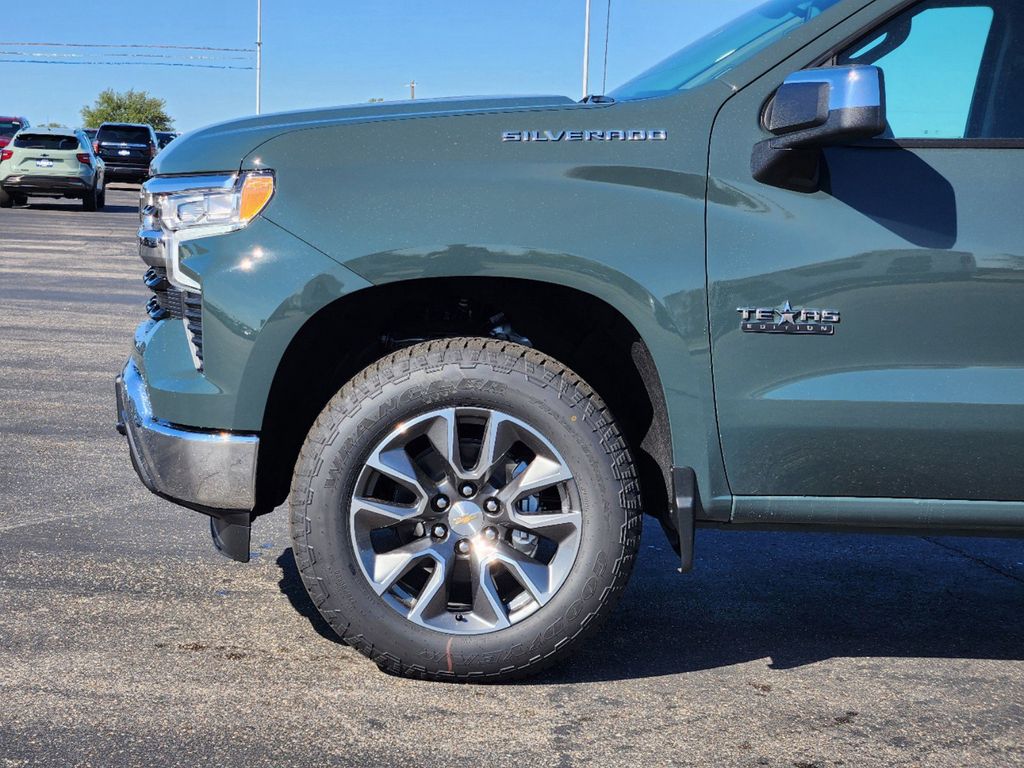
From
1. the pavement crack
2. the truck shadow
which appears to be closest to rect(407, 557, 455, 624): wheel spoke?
the truck shadow

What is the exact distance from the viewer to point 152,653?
3.47 m

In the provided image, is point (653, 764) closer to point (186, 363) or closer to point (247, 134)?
point (186, 363)

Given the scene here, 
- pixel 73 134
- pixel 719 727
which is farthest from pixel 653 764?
pixel 73 134

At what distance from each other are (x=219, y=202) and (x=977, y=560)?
3139 mm

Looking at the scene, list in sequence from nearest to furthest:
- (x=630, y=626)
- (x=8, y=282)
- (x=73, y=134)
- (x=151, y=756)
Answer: (x=151, y=756) < (x=630, y=626) < (x=8, y=282) < (x=73, y=134)

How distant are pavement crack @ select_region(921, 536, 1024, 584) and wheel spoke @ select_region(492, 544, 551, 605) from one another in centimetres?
202

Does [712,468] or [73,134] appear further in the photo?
[73,134]

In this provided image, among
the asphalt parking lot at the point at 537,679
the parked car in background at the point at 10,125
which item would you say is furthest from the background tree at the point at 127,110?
the asphalt parking lot at the point at 537,679

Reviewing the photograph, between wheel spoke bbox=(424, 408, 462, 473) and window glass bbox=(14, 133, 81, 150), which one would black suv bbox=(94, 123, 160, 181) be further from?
wheel spoke bbox=(424, 408, 462, 473)

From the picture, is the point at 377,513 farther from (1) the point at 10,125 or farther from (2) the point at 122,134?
(1) the point at 10,125

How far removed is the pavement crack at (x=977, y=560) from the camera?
4.56 metres

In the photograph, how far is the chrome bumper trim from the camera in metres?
3.28

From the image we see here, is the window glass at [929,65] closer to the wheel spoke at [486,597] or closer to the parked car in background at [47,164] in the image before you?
the wheel spoke at [486,597]

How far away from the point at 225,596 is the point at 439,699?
105 cm
